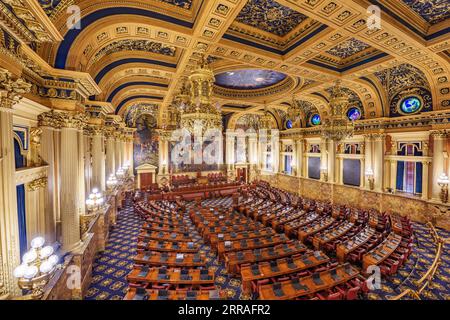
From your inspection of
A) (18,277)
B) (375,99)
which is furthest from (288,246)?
(375,99)

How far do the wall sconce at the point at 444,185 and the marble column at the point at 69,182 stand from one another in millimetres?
17016

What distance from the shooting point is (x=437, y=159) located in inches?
428

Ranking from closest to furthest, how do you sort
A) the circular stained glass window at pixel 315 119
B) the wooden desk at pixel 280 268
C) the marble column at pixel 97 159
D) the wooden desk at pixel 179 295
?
1. the wooden desk at pixel 179 295
2. the wooden desk at pixel 280 268
3. the marble column at pixel 97 159
4. the circular stained glass window at pixel 315 119

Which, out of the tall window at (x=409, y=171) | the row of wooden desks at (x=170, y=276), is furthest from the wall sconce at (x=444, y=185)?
the row of wooden desks at (x=170, y=276)

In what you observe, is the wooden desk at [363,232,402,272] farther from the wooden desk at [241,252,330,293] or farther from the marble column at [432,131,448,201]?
the marble column at [432,131,448,201]

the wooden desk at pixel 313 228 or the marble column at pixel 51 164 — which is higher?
the marble column at pixel 51 164

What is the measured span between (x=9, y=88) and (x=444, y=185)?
689 inches

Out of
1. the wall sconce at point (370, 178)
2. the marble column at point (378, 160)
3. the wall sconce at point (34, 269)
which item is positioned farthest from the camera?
the wall sconce at point (370, 178)

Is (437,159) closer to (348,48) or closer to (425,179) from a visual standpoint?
(425,179)

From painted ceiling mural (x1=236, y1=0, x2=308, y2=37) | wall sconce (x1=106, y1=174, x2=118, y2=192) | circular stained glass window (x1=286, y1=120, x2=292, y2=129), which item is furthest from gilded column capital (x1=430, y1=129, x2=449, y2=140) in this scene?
wall sconce (x1=106, y1=174, x2=118, y2=192)

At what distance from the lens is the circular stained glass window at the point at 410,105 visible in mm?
11742

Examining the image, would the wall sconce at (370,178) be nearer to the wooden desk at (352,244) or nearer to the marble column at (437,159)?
the marble column at (437,159)

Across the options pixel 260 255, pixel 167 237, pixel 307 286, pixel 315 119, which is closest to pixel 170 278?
pixel 167 237

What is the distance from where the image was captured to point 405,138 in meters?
12.6
